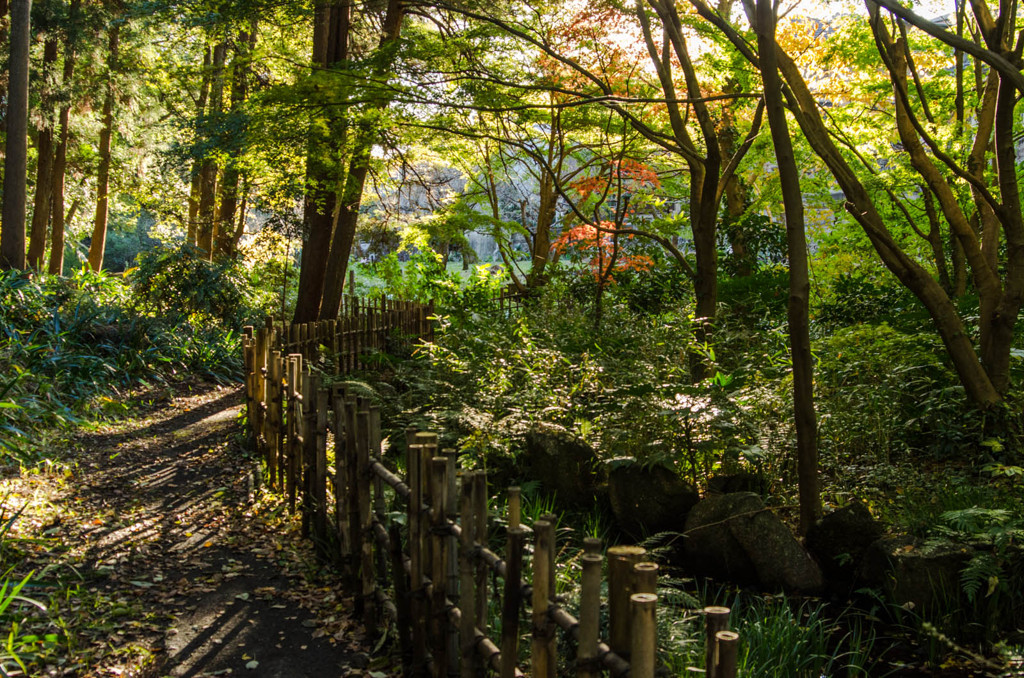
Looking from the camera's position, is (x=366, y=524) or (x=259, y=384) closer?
(x=366, y=524)

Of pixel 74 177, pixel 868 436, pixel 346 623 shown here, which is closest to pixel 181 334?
pixel 346 623

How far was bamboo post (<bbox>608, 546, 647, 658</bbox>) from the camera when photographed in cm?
192

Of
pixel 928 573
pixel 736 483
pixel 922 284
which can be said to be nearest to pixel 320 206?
pixel 736 483

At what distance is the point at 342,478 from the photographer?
4141 millimetres

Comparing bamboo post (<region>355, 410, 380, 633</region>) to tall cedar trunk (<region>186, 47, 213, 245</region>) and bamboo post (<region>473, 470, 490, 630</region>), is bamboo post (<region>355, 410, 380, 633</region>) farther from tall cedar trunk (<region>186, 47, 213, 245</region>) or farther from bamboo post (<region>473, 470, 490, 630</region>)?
tall cedar trunk (<region>186, 47, 213, 245</region>)

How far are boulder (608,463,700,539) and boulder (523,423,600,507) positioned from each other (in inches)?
15.5

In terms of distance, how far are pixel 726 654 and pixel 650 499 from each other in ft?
10.8

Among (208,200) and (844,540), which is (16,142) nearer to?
(208,200)

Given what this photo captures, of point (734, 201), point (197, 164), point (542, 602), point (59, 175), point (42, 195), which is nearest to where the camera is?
point (542, 602)

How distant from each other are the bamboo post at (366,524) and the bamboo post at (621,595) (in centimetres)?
199

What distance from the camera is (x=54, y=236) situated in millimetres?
15461

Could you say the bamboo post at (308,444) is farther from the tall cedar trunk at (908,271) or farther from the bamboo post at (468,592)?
the tall cedar trunk at (908,271)

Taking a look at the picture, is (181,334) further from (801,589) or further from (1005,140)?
(1005,140)

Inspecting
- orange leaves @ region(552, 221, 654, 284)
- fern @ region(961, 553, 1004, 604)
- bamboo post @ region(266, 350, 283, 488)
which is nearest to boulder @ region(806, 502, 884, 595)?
fern @ region(961, 553, 1004, 604)
